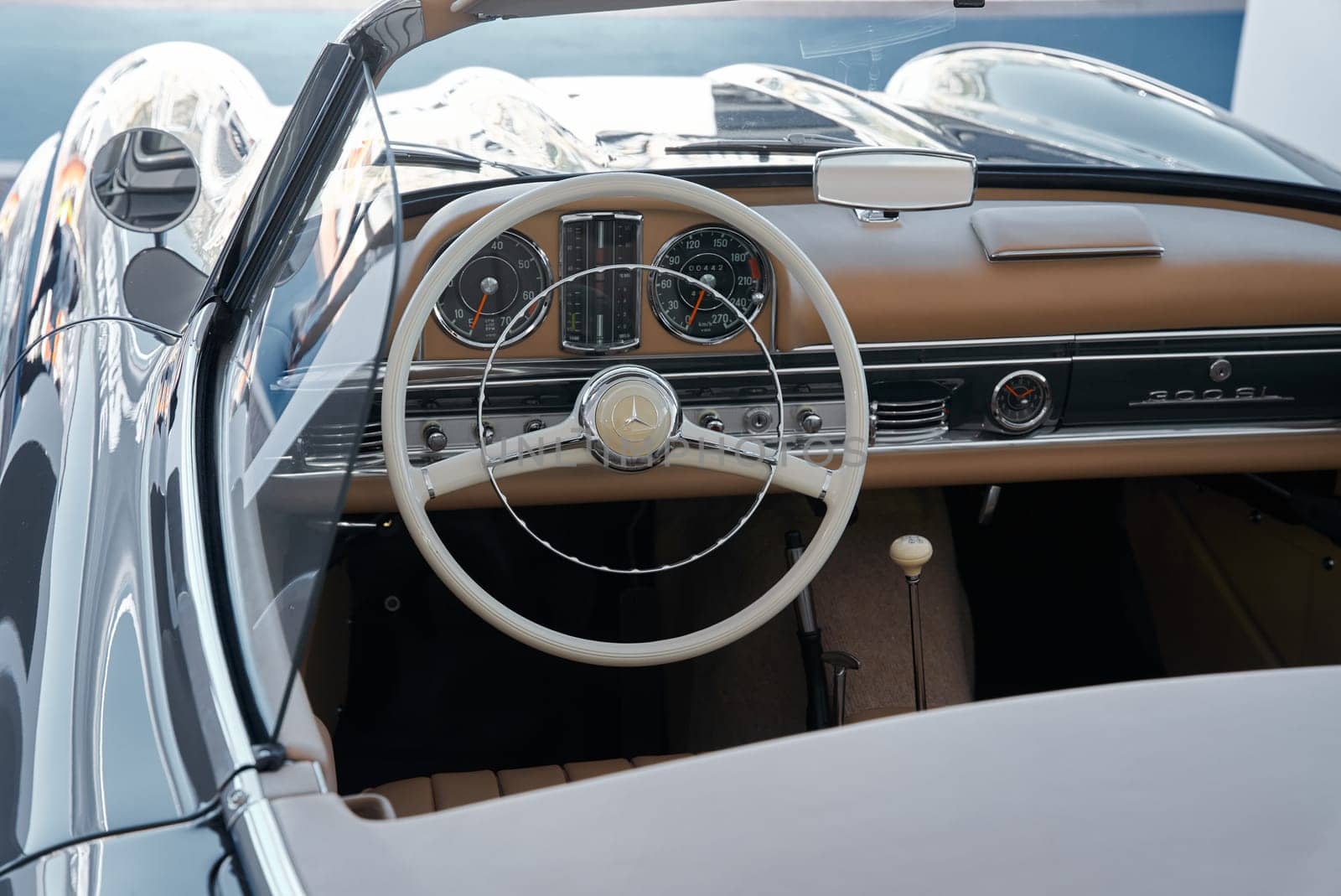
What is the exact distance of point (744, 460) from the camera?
1659 millimetres

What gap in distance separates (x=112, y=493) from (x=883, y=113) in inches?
67.1

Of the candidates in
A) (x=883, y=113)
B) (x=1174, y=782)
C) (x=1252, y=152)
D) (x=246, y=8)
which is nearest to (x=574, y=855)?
(x=1174, y=782)

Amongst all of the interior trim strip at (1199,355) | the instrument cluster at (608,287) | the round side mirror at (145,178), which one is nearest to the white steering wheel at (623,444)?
the instrument cluster at (608,287)

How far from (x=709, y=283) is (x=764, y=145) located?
37 cm

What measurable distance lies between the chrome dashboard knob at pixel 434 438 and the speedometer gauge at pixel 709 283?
37cm

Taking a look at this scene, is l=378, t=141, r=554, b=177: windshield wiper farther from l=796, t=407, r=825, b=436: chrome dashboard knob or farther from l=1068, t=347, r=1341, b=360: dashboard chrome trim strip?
l=1068, t=347, r=1341, b=360: dashboard chrome trim strip

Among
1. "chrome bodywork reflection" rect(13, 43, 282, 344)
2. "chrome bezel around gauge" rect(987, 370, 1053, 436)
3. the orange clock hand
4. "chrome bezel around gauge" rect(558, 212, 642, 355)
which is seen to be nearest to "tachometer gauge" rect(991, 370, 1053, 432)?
"chrome bezel around gauge" rect(987, 370, 1053, 436)

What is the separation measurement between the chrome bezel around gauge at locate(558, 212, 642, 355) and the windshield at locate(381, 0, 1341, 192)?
19 centimetres

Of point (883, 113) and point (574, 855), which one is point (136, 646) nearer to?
point (574, 855)

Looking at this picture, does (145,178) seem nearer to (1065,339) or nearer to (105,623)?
(105,623)

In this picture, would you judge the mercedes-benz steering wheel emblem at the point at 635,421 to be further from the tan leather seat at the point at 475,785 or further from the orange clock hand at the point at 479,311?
the tan leather seat at the point at 475,785

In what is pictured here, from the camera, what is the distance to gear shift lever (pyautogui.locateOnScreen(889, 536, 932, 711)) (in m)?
1.76

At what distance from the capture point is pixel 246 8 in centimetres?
648

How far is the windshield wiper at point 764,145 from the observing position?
80.3 inches
